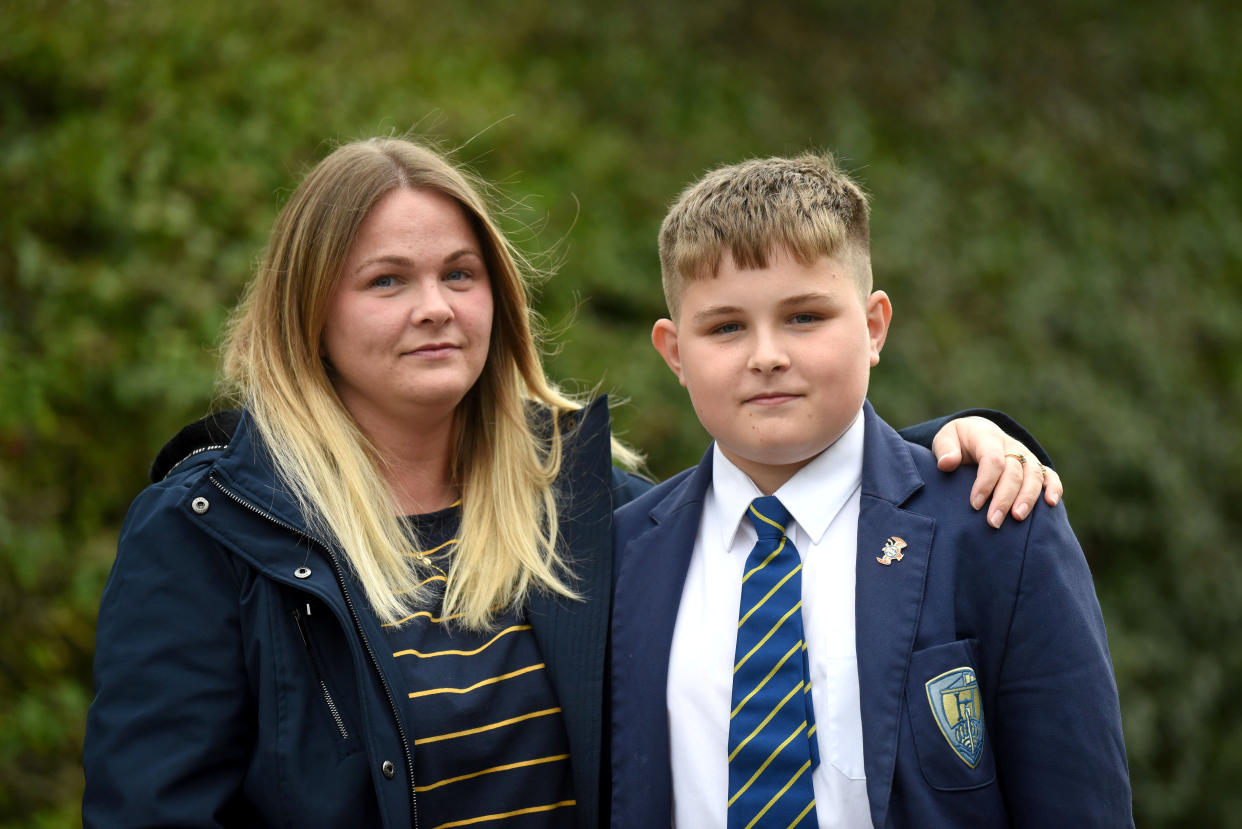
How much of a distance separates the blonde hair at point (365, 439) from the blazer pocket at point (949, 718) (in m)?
0.78

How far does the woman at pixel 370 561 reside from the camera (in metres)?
2.17

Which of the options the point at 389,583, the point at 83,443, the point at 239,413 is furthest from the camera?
the point at 83,443

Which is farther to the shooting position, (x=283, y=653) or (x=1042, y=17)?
(x=1042, y=17)

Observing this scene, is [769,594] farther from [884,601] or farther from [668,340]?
[668,340]

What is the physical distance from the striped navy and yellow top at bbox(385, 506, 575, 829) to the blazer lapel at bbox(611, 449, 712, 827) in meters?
0.18

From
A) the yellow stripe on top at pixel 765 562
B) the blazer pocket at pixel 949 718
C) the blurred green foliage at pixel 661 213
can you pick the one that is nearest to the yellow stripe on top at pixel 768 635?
the yellow stripe on top at pixel 765 562

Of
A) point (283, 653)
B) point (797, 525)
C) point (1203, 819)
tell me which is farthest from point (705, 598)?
point (1203, 819)

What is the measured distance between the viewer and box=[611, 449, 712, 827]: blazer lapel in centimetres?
220

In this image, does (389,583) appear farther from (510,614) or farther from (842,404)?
(842,404)

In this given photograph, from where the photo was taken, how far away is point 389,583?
2.37 meters

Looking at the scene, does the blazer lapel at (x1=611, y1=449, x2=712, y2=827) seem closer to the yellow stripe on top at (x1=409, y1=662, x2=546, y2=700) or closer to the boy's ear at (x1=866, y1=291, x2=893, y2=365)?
the yellow stripe on top at (x1=409, y1=662, x2=546, y2=700)

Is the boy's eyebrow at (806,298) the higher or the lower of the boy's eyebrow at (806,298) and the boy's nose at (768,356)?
the higher

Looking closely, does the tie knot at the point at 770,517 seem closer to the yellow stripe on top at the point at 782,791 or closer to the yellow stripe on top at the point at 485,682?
the yellow stripe on top at the point at 782,791

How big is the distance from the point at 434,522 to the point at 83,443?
1850 mm
